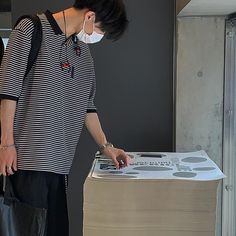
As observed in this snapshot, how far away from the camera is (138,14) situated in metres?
2.20

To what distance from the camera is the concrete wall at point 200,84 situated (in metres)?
2.11

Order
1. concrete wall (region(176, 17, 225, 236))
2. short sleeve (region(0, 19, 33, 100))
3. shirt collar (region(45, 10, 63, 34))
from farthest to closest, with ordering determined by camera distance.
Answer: concrete wall (region(176, 17, 225, 236))
shirt collar (region(45, 10, 63, 34))
short sleeve (region(0, 19, 33, 100))

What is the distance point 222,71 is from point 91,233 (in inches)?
42.7

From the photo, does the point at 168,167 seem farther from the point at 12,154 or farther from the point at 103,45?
the point at 103,45

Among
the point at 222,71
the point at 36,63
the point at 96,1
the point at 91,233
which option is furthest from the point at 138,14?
the point at 91,233

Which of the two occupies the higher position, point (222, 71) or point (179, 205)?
point (222, 71)

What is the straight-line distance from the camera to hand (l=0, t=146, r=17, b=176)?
4.83 ft

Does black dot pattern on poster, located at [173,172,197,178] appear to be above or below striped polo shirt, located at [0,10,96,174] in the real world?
below

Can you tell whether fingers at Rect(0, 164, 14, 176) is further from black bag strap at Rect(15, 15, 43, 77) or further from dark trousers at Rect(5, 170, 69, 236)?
black bag strap at Rect(15, 15, 43, 77)

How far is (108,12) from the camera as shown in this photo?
1516 mm

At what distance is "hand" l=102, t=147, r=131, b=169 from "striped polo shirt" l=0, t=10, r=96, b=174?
21 centimetres

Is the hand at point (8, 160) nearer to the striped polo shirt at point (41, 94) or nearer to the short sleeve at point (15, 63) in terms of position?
the striped polo shirt at point (41, 94)

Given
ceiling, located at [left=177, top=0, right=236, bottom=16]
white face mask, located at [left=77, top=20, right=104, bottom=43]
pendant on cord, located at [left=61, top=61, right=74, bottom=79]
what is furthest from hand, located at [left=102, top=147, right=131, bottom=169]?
ceiling, located at [left=177, top=0, right=236, bottom=16]

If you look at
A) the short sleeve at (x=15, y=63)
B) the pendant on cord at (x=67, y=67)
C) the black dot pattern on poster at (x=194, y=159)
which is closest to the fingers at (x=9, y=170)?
the short sleeve at (x=15, y=63)
